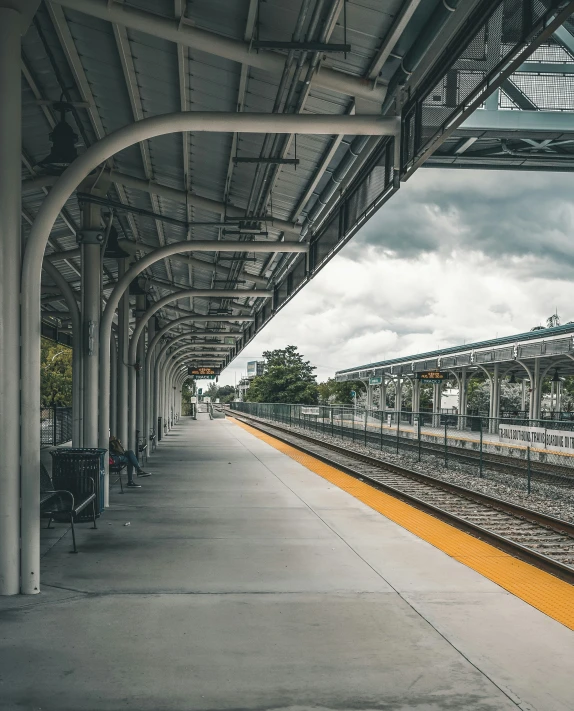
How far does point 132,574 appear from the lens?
6.55 m

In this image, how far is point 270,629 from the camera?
16.6ft

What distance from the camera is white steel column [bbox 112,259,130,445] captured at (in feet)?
48.4

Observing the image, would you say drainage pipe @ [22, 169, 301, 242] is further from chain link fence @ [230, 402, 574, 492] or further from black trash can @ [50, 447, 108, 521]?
chain link fence @ [230, 402, 574, 492]

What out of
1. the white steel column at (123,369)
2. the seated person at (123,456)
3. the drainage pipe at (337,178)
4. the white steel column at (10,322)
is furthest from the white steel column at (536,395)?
the white steel column at (10,322)

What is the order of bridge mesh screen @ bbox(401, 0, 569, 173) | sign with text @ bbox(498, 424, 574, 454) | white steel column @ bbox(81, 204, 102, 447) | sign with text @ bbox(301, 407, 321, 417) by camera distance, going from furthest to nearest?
sign with text @ bbox(301, 407, 321, 417) < sign with text @ bbox(498, 424, 574, 454) < white steel column @ bbox(81, 204, 102, 447) < bridge mesh screen @ bbox(401, 0, 569, 173)

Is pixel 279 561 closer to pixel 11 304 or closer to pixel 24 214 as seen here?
pixel 11 304

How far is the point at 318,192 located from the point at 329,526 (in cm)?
510

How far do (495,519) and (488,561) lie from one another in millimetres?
3545

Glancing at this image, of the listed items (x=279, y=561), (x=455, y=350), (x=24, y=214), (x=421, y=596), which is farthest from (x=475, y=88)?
(x=455, y=350)

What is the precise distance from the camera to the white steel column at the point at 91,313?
1058cm

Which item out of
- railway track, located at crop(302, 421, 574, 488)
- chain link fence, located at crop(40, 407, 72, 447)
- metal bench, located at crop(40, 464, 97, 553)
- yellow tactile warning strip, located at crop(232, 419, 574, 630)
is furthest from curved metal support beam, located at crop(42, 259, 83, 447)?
railway track, located at crop(302, 421, 574, 488)

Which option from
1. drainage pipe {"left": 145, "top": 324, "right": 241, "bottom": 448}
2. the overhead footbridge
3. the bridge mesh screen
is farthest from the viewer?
the overhead footbridge

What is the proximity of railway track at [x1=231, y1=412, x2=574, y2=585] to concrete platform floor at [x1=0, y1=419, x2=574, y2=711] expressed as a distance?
3.67 feet

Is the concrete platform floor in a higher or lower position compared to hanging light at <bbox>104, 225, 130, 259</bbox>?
lower
